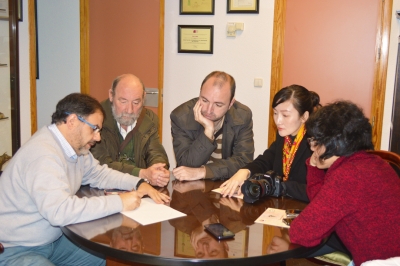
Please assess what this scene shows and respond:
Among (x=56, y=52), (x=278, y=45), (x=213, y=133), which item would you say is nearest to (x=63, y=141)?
(x=213, y=133)

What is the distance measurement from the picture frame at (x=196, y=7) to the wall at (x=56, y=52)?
1328mm

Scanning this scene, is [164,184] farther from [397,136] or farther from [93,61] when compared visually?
[93,61]

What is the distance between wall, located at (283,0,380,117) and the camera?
395cm

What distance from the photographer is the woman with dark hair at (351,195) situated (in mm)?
1623

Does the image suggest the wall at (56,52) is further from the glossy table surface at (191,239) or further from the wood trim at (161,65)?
the glossy table surface at (191,239)

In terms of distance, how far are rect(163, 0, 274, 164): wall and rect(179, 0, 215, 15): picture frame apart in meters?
0.04

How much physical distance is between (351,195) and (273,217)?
382 millimetres

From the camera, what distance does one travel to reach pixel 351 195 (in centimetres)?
163

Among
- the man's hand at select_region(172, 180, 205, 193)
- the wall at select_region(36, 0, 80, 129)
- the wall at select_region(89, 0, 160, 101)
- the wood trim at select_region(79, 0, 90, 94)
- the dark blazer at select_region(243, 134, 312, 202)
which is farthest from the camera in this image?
the wall at select_region(36, 0, 80, 129)

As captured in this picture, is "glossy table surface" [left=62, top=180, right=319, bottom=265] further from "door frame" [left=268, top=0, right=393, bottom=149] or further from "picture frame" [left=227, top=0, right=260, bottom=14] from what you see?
"picture frame" [left=227, top=0, right=260, bottom=14]

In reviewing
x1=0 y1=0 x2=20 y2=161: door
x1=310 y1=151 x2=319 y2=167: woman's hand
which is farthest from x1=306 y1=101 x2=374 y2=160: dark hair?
x1=0 y1=0 x2=20 y2=161: door

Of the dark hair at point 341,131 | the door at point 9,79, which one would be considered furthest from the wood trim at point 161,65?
the dark hair at point 341,131

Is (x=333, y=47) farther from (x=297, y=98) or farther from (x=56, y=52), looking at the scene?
(x=56, y=52)

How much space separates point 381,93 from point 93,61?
10.1 feet
